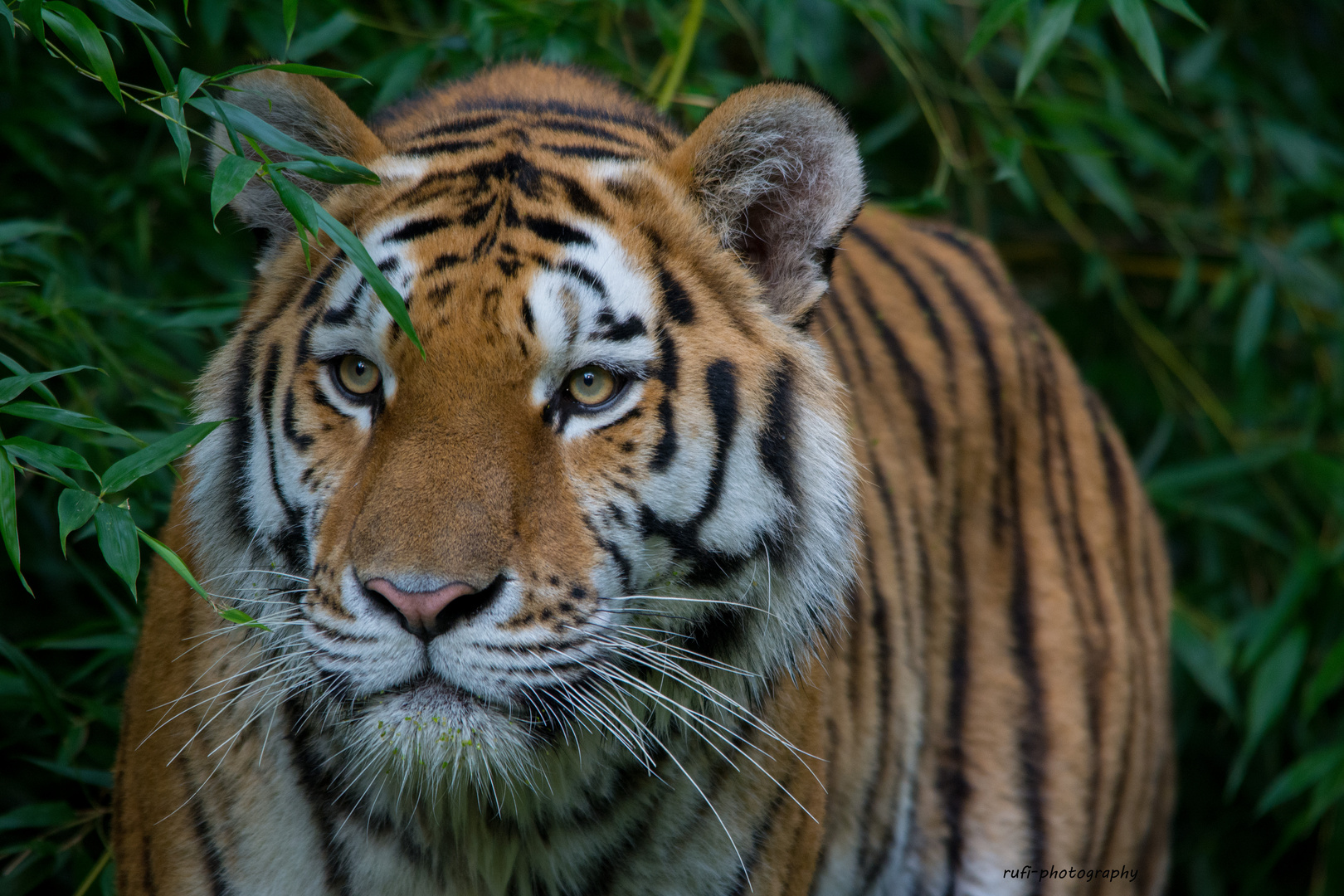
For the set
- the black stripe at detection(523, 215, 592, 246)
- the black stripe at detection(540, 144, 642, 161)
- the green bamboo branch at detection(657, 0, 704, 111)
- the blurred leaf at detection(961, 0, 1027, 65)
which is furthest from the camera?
the green bamboo branch at detection(657, 0, 704, 111)

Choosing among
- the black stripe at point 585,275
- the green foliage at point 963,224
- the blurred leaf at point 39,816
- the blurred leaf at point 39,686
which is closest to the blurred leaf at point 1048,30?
the green foliage at point 963,224

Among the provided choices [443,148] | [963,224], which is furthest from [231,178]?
[963,224]

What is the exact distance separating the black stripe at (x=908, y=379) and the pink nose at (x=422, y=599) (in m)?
1.18

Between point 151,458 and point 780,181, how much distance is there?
0.74 metres

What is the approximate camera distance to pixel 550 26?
80.5 inches

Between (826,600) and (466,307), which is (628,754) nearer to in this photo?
(826,600)

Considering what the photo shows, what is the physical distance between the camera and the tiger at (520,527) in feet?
3.98

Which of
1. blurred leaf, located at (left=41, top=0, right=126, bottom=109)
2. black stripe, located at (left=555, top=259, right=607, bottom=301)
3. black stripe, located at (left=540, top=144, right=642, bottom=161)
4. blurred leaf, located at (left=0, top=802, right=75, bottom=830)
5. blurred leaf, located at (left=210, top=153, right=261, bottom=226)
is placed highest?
black stripe, located at (left=540, top=144, right=642, bottom=161)

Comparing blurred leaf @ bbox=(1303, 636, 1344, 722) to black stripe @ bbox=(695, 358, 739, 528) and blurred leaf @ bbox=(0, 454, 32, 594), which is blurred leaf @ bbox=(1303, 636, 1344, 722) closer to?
black stripe @ bbox=(695, 358, 739, 528)

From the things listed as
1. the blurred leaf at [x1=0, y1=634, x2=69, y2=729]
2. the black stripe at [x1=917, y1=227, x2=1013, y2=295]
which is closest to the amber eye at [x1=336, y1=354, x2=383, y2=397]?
the blurred leaf at [x1=0, y1=634, x2=69, y2=729]

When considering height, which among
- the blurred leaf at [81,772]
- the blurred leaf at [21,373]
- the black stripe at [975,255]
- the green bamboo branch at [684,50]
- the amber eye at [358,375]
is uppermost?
the green bamboo branch at [684,50]

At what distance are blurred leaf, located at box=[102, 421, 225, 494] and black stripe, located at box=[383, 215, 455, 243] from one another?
10.2 inches

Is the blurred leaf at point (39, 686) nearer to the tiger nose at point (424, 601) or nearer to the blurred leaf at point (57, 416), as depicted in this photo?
the blurred leaf at point (57, 416)

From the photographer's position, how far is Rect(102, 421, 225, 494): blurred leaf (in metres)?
1.29
